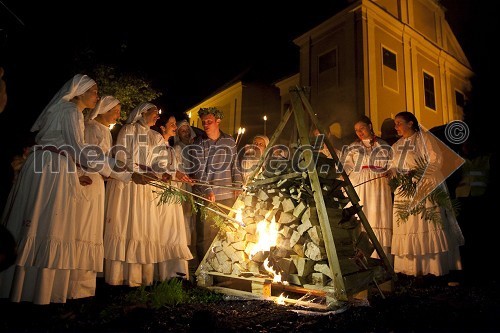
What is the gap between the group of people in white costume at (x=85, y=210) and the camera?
3861 millimetres

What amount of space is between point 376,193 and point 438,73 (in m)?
19.1

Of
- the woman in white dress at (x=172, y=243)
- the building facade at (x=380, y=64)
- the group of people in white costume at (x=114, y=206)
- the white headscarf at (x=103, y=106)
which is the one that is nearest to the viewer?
the group of people in white costume at (x=114, y=206)

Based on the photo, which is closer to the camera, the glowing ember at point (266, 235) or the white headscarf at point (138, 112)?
the glowing ember at point (266, 235)

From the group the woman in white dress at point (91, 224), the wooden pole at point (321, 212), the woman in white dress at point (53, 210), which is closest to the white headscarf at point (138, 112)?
the woman in white dress at point (91, 224)

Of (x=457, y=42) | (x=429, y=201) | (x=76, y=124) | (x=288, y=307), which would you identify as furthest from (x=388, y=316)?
(x=457, y=42)

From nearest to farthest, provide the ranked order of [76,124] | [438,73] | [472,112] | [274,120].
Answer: [76,124] → [438,73] → [472,112] → [274,120]

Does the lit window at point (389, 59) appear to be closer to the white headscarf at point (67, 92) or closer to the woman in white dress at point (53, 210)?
the white headscarf at point (67, 92)

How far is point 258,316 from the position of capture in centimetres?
368

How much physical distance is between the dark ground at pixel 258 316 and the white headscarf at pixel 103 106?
2636mm

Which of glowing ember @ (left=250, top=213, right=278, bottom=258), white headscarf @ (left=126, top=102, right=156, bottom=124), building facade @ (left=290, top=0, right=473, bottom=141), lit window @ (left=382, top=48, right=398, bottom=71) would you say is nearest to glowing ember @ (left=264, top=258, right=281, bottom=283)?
glowing ember @ (left=250, top=213, right=278, bottom=258)

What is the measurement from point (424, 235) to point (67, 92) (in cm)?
581

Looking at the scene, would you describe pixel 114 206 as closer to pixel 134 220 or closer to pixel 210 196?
pixel 134 220

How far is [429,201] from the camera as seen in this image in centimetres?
579

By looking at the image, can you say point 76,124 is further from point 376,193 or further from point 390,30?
point 390,30
